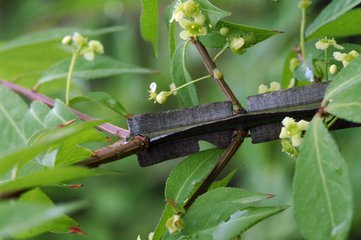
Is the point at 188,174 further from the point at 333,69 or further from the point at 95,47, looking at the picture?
the point at 95,47

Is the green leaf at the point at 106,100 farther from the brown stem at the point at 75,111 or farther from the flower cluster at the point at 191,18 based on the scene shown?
the flower cluster at the point at 191,18

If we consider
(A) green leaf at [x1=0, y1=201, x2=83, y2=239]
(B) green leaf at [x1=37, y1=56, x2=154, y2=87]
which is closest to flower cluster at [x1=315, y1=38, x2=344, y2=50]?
(B) green leaf at [x1=37, y1=56, x2=154, y2=87]

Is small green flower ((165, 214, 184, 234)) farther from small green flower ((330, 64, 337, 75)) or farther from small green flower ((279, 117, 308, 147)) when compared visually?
small green flower ((330, 64, 337, 75))

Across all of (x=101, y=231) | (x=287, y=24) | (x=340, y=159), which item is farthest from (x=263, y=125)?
(x=101, y=231)

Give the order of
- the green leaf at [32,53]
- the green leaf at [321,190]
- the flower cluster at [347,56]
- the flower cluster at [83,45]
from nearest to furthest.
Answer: the green leaf at [321,190]
the flower cluster at [347,56]
the flower cluster at [83,45]
the green leaf at [32,53]

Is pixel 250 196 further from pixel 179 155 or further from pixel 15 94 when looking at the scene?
pixel 15 94

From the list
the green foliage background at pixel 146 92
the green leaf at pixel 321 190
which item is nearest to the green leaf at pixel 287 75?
the green leaf at pixel 321 190
